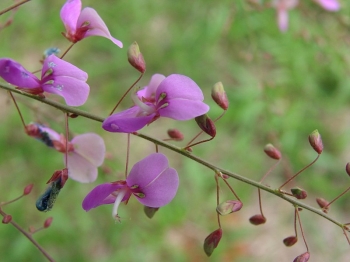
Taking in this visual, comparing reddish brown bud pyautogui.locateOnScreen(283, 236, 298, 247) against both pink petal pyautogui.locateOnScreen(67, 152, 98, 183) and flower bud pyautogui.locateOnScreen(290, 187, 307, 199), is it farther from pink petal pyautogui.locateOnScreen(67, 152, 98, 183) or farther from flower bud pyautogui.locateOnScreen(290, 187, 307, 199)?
pink petal pyautogui.locateOnScreen(67, 152, 98, 183)

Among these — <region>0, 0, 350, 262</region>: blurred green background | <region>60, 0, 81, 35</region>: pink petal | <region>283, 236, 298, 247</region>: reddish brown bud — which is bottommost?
<region>0, 0, 350, 262</region>: blurred green background

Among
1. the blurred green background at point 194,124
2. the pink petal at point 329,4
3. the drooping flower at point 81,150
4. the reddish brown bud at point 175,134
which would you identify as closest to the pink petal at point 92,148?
the drooping flower at point 81,150

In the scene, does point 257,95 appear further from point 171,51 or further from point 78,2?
point 78,2

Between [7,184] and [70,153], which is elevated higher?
[70,153]

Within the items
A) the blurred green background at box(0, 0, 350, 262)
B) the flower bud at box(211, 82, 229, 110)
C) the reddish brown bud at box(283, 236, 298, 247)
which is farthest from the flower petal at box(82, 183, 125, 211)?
the blurred green background at box(0, 0, 350, 262)

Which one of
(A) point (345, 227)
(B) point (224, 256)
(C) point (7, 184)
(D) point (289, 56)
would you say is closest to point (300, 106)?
(D) point (289, 56)
